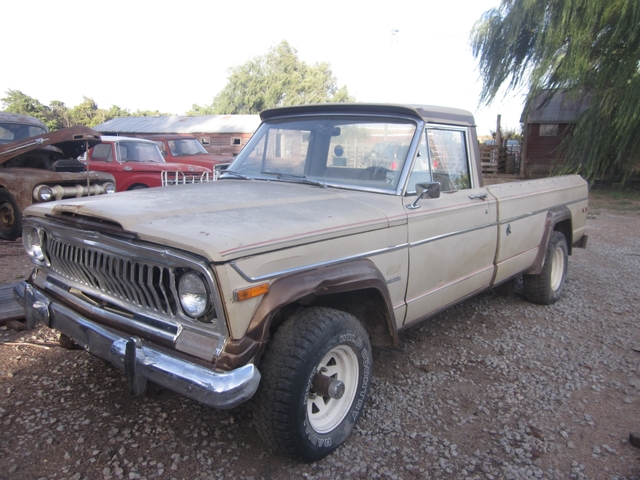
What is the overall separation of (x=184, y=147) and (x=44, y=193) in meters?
6.64

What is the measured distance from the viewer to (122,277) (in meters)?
2.45

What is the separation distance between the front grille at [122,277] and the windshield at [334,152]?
1.54m

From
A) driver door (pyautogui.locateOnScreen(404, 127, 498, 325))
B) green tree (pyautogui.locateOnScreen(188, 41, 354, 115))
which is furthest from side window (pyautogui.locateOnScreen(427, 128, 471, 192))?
green tree (pyautogui.locateOnScreen(188, 41, 354, 115))

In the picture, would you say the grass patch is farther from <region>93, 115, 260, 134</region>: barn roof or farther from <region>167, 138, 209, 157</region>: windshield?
<region>93, 115, 260, 134</region>: barn roof

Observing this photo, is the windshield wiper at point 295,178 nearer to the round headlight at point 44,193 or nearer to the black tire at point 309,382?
the black tire at point 309,382

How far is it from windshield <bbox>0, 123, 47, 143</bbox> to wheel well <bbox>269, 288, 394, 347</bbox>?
8.12 meters

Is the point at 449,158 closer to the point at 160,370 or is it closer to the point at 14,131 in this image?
the point at 160,370

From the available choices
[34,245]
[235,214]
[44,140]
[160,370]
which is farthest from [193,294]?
[44,140]

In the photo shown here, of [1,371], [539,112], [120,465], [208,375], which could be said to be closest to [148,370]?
[208,375]

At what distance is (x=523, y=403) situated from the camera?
3.28m

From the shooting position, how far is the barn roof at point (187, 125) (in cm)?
2675

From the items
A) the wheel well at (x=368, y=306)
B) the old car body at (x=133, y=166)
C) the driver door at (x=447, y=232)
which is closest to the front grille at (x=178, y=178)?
the old car body at (x=133, y=166)

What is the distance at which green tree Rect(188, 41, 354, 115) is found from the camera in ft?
153

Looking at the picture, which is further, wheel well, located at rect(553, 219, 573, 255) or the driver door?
wheel well, located at rect(553, 219, 573, 255)
